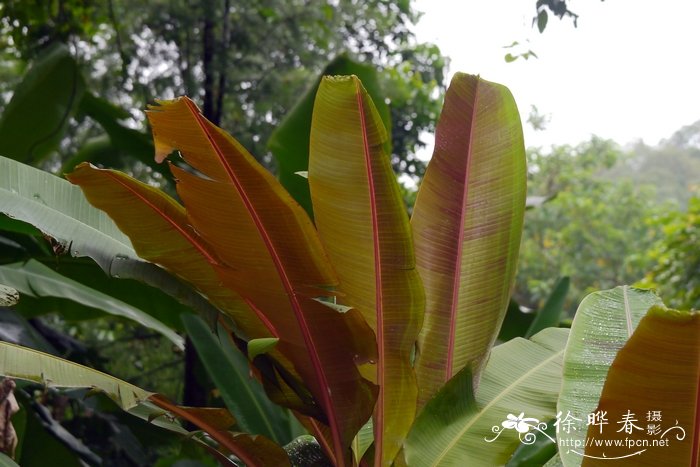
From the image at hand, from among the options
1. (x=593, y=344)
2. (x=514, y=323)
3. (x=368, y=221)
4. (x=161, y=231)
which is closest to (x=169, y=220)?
(x=161, y=231)

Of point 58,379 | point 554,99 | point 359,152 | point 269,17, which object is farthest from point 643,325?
point 269,17

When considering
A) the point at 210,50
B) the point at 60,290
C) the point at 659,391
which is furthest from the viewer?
the point at 210,50

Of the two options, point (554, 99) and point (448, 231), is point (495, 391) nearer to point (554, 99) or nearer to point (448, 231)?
point (448, 231)

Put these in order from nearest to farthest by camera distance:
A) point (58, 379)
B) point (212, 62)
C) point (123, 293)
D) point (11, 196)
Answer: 1. point (58, 379)
2. point (11, 196)
3. point (123, 293)
4. point (212, 62)

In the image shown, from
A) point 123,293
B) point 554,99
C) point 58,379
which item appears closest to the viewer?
point 58,379

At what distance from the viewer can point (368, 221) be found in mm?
862

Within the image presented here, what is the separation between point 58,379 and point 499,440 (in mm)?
503

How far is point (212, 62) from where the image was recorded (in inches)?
117

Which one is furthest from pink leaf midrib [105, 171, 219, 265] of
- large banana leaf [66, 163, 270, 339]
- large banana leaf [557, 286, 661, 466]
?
large banana leaf [557, 286, 661, 466]

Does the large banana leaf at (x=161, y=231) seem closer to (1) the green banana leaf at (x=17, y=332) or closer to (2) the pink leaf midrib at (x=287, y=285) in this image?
(2) the pink leaf midrib at (x=287, y=285)

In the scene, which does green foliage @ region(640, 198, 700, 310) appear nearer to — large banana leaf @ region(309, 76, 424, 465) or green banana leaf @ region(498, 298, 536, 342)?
green banana leaf @ region(498, 298, 536, 342)

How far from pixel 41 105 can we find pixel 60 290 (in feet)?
2.06

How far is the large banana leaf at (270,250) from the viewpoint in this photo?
0.84m

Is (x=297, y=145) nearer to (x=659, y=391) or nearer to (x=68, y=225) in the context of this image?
(x=68, y=225)
